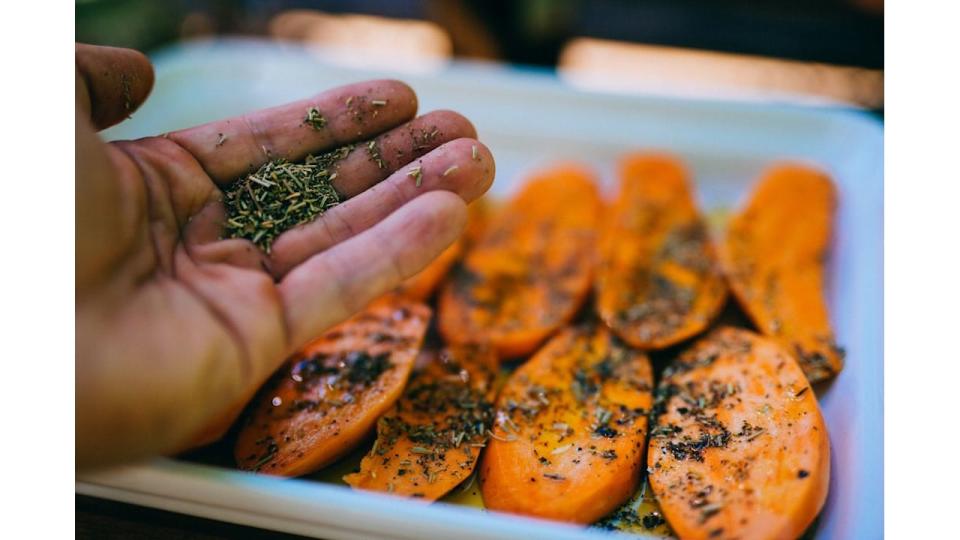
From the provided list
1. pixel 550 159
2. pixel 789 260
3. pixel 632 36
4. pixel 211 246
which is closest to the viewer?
pixel 211 246

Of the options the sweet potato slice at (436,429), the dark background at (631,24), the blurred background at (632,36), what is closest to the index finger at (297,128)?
the sweet potato slice at (436,429)

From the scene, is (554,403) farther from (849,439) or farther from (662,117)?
(662,117)

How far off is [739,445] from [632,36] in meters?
1.45

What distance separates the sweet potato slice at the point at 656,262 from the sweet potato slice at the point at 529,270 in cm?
4

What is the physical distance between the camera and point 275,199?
2.36 ft

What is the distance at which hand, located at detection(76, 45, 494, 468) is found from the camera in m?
0.58

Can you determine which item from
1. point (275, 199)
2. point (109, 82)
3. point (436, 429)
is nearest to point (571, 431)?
point (436, 429)

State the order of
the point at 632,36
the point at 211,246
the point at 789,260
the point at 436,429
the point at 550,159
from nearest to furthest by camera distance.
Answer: the point at 211,246 < the point at 436,429 < the point at 789,260 < the point at 550,159 < the point at 632,36

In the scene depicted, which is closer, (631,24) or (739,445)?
(739,445)

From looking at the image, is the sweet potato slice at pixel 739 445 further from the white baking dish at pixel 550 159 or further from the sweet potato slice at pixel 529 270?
the sweet potato slice at pixel 529 270

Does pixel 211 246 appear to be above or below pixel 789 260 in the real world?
above

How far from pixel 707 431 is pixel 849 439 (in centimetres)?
14

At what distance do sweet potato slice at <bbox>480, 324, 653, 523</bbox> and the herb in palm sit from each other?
0.32 metres

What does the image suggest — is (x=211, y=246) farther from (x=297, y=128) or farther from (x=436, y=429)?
(x=436, y=429)
